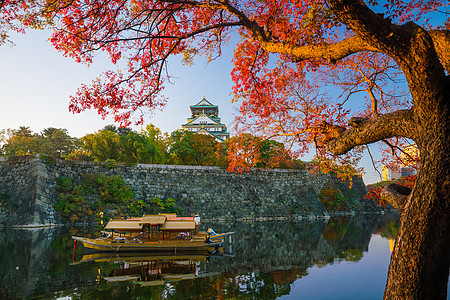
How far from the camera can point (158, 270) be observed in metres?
7.89

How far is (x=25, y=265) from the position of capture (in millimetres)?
7996

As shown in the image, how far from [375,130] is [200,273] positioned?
607cm

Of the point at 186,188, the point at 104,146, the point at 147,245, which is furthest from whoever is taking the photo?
the point at 104,146

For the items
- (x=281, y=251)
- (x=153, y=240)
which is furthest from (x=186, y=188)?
(x=281, y=251)

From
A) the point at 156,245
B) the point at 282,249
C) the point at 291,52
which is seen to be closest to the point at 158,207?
the point at 156,245

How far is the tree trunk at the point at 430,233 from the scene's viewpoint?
284 centimetres

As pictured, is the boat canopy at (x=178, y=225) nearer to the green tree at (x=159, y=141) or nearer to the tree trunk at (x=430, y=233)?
the tree trunk at (x=430, y=233)

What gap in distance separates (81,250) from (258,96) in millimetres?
9007

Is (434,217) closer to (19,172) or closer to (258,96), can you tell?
(258,96)

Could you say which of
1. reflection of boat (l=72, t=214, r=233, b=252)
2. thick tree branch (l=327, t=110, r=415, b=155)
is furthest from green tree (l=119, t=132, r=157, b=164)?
thick tree branch (l=327, t=110, r=415, b=155)

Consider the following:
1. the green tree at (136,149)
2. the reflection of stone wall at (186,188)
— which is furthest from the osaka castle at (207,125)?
the green tree at (136,149)

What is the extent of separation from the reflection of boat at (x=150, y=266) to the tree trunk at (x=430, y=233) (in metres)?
5.48

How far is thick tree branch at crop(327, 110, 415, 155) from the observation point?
318 cm

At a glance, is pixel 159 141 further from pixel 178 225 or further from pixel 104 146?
pixel 178 225
